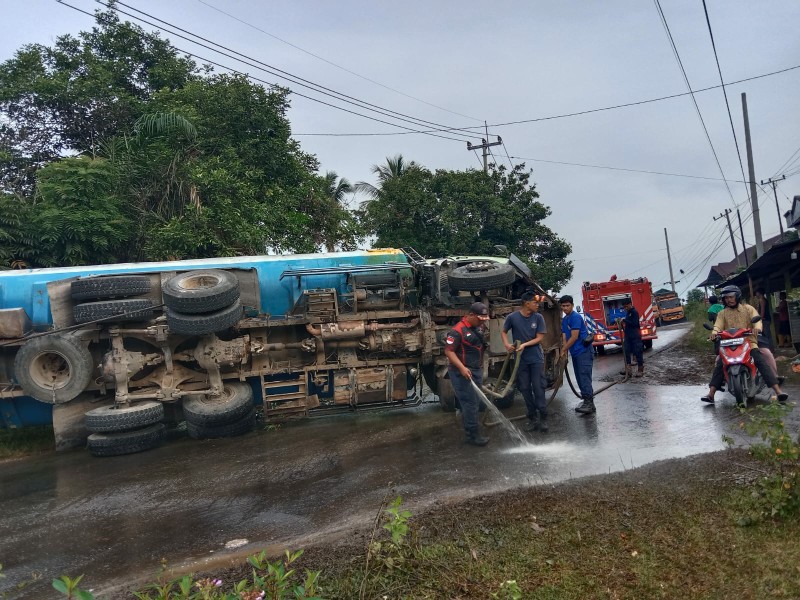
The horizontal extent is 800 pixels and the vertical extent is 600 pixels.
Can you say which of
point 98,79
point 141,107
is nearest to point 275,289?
point 141,107

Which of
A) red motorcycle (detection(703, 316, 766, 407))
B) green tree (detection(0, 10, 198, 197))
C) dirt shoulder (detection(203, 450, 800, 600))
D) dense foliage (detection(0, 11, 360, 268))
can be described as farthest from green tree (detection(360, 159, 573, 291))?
dirt shoulder (detection(203, 450, 800, 600))

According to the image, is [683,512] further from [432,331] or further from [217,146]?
Answer: [217,146]

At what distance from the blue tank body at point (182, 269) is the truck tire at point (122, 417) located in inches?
58.9

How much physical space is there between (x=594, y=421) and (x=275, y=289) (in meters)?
5.00

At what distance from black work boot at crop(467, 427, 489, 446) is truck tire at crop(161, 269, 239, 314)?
3644 mm

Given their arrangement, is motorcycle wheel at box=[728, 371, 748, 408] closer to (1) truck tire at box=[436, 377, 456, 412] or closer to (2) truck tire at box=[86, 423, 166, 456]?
(1) truck tire at box=[436, 377, 456, 412]

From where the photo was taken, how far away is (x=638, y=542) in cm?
367

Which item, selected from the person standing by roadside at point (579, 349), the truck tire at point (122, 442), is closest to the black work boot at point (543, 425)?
the person standing by roadside at point (579, 349)

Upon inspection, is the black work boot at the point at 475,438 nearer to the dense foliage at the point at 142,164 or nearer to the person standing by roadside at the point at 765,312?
the dense foliage at the point at 142,164

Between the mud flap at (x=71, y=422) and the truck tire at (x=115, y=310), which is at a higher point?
the truck tire at (x=115, y=310)

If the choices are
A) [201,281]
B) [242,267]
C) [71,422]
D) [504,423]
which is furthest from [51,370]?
[504,423]

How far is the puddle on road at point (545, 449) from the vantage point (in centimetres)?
623

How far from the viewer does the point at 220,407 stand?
829cm

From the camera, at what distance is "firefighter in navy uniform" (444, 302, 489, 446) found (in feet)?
22.5
